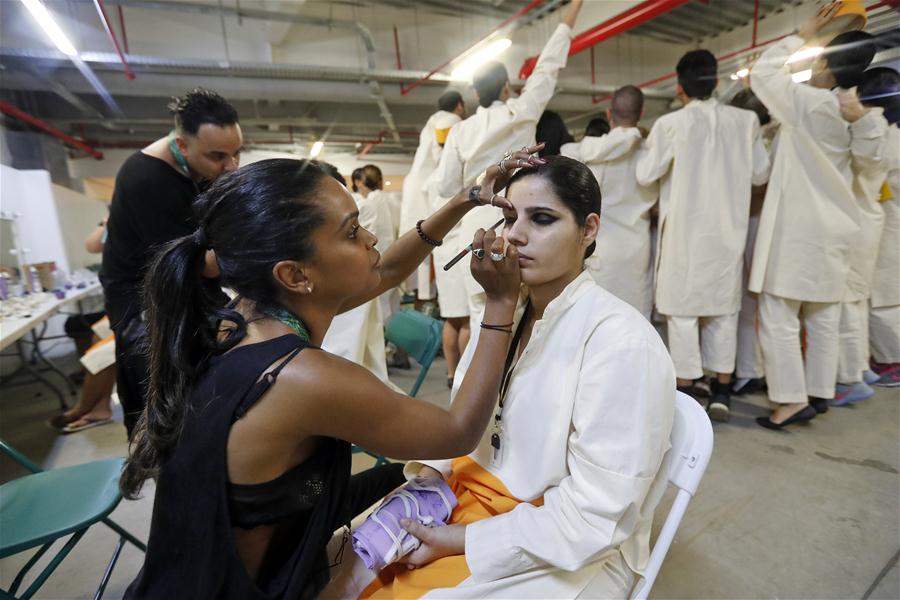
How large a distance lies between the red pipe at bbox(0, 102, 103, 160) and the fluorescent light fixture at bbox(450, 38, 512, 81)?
182 inches

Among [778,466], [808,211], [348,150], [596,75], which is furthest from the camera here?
[348,150]

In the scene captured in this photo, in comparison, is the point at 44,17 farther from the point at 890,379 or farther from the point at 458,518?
the point at 890,379

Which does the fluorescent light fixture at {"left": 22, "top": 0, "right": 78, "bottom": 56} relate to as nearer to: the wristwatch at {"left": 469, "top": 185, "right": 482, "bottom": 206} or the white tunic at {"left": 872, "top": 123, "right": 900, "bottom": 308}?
the wristwatch at {"left": 469, "top": 185, "right": 482, "bottom": 206}

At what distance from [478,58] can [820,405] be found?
4454 millimetres

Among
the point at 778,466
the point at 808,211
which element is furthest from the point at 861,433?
the point at 808,211

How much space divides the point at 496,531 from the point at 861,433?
2675mm

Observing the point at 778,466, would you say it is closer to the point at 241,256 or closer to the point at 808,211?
the point at 808,211

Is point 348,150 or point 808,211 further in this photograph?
point 348,150

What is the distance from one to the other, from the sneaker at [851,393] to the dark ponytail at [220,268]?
3.37 m

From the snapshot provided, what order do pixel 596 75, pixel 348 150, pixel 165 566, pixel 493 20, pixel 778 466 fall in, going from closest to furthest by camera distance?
pixel 165 566
pixel 778 466
pixel 493 20
pixel 596 75
pixel 348 150

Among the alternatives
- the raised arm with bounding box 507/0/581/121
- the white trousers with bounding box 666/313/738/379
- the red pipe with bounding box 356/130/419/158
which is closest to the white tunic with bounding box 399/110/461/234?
the raised arm with bounding box 507/0/581/121

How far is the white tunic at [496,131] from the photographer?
2.41 m

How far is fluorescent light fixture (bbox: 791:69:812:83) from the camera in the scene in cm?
198

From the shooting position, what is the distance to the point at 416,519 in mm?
957
